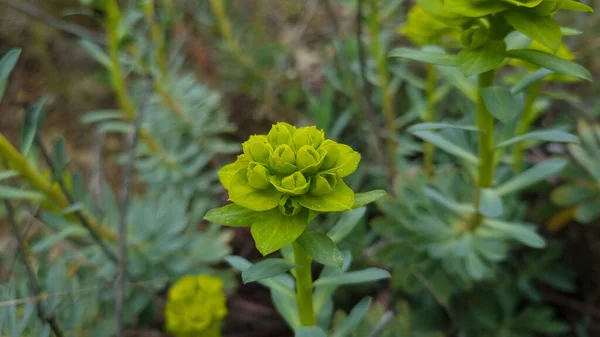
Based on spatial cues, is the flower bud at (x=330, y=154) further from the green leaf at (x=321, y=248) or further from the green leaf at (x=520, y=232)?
the green leaf at (x=520, y=232)

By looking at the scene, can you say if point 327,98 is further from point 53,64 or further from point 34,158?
point 53,64

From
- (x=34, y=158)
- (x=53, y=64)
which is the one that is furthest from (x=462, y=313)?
(x=53, y=64)

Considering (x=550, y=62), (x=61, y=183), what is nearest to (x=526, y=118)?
(x=550, y=62)

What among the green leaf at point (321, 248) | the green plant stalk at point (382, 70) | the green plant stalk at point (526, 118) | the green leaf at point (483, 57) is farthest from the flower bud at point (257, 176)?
the green plant stalk at point (382, 70)

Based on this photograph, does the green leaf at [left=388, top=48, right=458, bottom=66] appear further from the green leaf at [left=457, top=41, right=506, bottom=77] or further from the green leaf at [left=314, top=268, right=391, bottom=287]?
the green leaf at [left=314, top=268, right=391, bottom=287]

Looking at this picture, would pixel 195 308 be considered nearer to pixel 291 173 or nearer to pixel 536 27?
pixel 291 173
